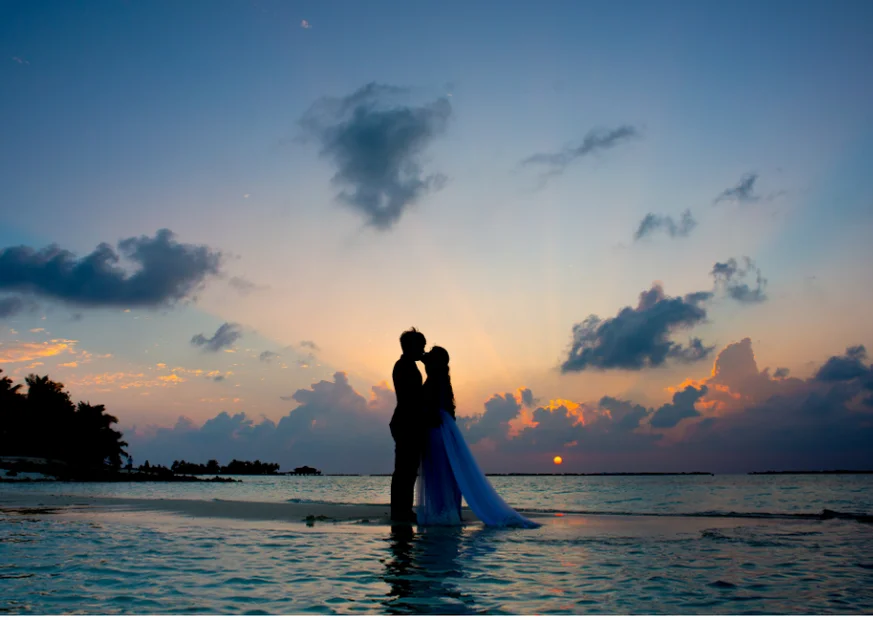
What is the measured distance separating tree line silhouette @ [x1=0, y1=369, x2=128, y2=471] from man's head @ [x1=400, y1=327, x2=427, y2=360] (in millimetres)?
72204

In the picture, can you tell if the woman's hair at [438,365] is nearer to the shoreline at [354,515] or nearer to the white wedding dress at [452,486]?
the white wedding dress at [452,486]

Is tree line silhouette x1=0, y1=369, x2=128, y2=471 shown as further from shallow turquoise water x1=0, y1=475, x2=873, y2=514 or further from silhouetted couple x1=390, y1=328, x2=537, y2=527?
silhouetted couple x1=390, y1=328, x2=537, y2=527

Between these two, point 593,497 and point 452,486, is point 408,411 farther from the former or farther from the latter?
point 593,497

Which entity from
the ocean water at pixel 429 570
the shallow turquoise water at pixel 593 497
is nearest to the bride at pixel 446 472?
the ocean water at pixel 429 570

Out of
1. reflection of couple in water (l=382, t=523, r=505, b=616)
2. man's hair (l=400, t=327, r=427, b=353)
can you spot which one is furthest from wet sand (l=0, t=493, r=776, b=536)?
man's hair (l=400, t=327, r=427, b=353)

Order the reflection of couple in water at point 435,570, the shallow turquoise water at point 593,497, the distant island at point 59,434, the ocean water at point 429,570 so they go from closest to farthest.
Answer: the reflection of couple in water at point 435,570
the ocean water at point 429,570
the shallow turquoise water at point 593,497
the distant island at point 59,434

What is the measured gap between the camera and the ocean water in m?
5.53

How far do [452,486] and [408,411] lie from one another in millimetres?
1738

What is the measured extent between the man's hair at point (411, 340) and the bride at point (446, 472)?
0.28 metres

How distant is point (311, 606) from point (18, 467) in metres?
61.3

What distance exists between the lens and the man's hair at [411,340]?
41.8ft

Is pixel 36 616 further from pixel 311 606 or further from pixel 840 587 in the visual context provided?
pixel 840 587

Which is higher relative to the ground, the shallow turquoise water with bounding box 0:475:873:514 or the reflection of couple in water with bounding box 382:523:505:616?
the reflection of couple in water with bounding box 382:523:505:616

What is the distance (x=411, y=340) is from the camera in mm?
12734
